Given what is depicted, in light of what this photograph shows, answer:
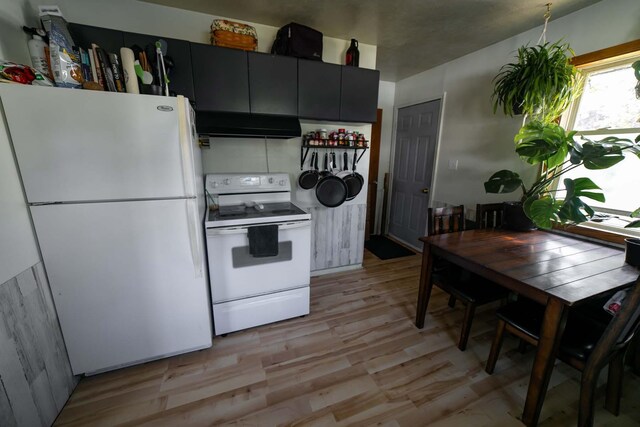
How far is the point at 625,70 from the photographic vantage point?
177 centimetres

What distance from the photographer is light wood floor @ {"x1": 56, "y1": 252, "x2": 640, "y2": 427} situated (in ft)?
4.27

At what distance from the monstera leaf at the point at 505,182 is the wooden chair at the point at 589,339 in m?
0.91

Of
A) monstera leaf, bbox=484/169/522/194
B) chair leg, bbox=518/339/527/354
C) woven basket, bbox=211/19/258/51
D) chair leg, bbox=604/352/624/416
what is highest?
woven basket, bbox=211/19/258/51

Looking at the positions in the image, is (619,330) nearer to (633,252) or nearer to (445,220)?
(633,252)

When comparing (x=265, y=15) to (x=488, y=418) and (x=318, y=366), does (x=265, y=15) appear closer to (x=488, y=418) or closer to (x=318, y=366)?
(x=318, y=366)

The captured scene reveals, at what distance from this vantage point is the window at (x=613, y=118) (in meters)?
1.74

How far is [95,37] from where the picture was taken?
5.34 ft

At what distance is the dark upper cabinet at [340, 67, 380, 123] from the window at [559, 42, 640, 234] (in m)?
1.58

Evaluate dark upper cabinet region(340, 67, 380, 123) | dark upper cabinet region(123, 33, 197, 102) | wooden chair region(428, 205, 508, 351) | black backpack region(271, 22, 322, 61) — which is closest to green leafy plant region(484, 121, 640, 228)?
wooden chair region(428, 205, 508, 351)

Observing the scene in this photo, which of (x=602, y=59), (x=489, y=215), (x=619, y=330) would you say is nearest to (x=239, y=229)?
(x=619, y=330)

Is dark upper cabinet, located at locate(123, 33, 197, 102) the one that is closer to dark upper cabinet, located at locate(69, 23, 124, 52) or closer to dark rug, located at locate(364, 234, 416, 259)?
dark upper cabinet, located at locate(69, 23, 124, 52)

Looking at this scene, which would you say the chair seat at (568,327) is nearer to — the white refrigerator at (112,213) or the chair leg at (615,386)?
the chair leg at (615,386)

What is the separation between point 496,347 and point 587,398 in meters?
0.41

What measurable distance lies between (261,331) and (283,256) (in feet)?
2.05
